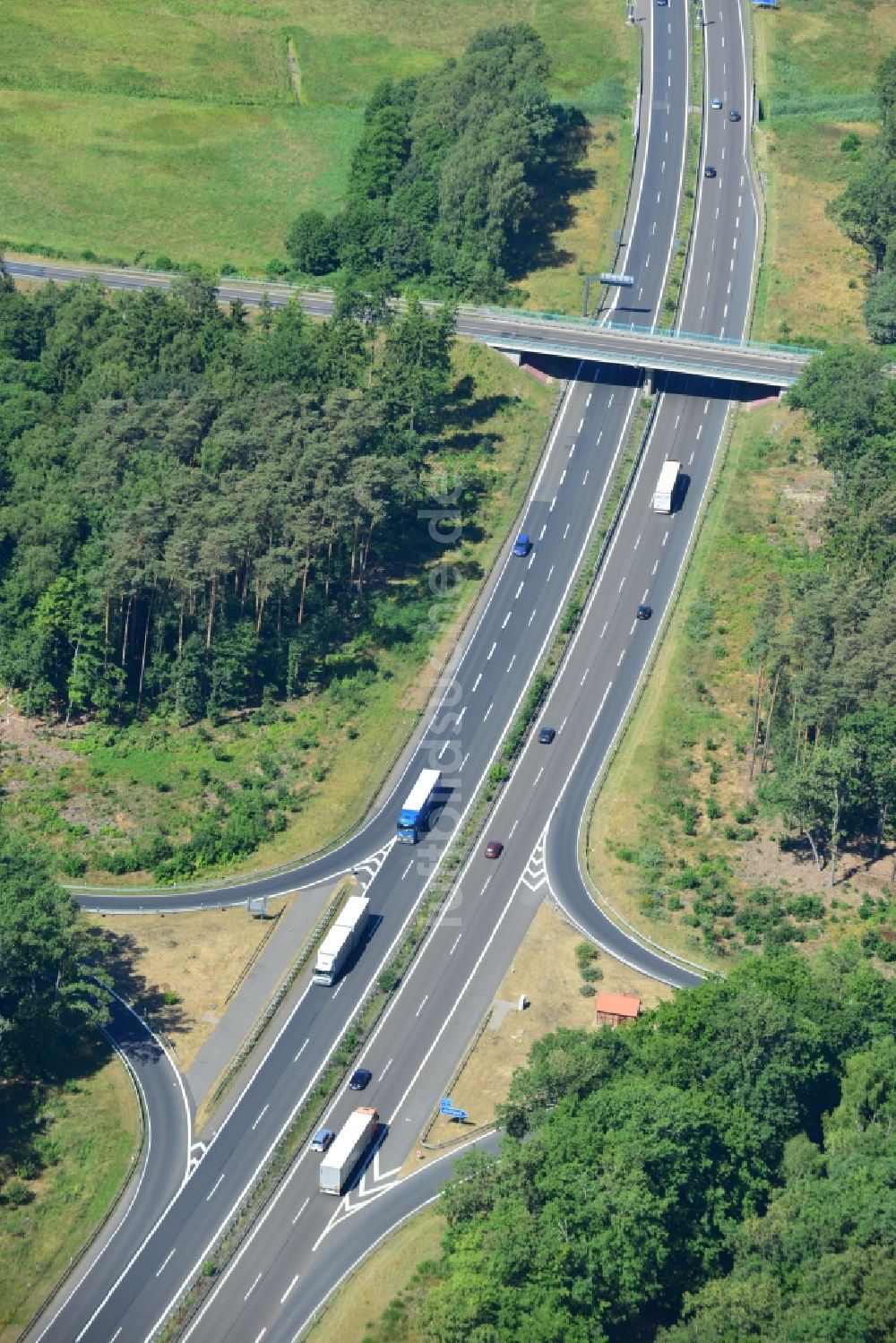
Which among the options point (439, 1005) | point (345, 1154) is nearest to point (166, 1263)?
point (345, 1154)

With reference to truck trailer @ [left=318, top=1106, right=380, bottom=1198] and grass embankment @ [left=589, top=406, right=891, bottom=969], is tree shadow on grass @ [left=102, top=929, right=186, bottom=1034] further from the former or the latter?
grass embankment @ [left=589, top=406, right=891, bottom=969]

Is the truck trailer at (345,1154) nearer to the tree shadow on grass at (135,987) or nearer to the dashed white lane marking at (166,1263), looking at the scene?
the dashed white lane marking at (166,1263)

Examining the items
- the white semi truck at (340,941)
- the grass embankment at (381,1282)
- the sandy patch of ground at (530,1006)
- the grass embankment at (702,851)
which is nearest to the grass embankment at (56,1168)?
the white semi truck at (340,941)

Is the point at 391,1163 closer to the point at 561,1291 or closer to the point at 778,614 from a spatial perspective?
the point at 561,1291

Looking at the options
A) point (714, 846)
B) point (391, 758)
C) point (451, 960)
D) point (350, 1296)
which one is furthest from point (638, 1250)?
point (391, 758)

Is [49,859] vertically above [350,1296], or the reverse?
[49,859]

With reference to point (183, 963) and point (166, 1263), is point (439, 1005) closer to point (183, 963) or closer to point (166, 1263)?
point (183, 963)

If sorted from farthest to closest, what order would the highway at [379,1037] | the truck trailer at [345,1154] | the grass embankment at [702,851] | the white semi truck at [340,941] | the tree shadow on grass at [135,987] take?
the grass embankment at [702,851] < the white semi truck at [340,941] < the tree shadow on grass at [135,987] < the truck trailer at [345,1154] < the highway at [379,1037]

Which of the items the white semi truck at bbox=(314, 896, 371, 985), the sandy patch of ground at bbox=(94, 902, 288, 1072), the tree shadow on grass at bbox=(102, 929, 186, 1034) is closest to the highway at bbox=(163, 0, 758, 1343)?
the white semi truck at bbox=(314, 896, 371, 985)
